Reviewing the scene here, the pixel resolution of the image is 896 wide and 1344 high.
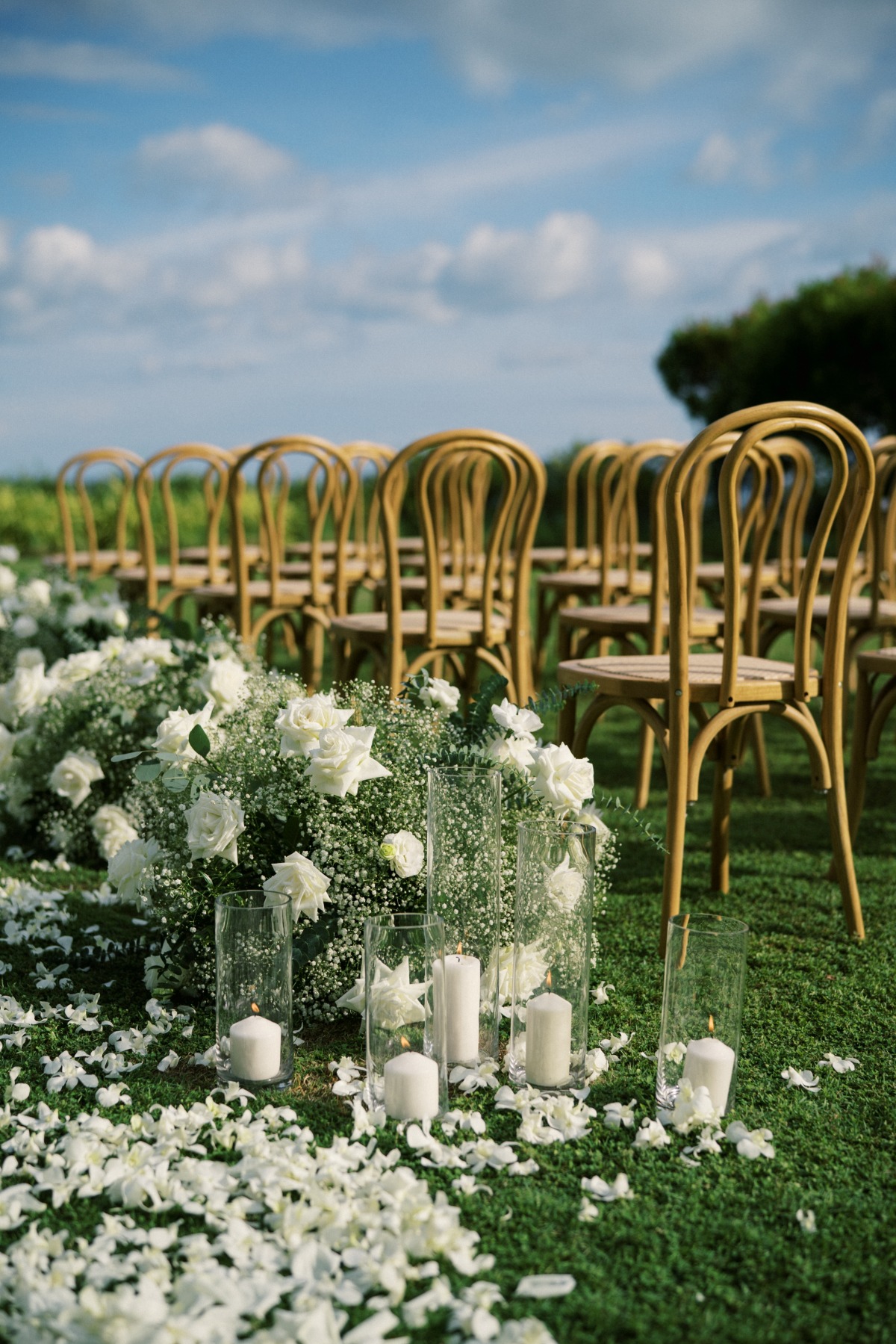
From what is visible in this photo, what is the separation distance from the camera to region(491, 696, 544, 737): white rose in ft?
6.91

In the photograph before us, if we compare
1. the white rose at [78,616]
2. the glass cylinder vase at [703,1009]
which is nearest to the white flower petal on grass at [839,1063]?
the glass cylinder vase at [703,1009]

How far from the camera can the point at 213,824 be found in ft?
6.50

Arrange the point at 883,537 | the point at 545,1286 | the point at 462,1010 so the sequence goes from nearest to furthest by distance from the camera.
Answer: the point at 545,1286, the point at 462,1010, the point at 883,537

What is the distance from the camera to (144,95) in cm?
1424

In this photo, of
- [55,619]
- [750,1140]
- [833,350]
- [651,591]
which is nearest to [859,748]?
[651,591]

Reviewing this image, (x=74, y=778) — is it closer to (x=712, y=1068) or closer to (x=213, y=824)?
(x=213, y=824)

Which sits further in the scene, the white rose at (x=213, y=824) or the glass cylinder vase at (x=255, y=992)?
the white rose at (x=213, y=824)

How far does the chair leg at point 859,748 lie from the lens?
2.91 meters

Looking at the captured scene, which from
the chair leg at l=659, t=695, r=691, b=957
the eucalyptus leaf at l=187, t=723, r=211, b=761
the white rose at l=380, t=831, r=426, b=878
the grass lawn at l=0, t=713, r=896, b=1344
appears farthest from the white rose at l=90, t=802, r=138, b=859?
the chair leg at l=659, t=695, r=691, b=957

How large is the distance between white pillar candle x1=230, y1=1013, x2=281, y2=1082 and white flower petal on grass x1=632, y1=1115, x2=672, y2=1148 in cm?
55

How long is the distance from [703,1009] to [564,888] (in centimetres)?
27

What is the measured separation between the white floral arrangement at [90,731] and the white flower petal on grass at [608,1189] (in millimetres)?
1698

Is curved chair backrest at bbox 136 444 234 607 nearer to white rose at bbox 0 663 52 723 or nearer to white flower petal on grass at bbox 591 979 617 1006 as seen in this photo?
white rose at bbox 0 663 52 723

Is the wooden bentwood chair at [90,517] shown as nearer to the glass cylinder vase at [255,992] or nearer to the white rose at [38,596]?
the white rose at [38,596]
